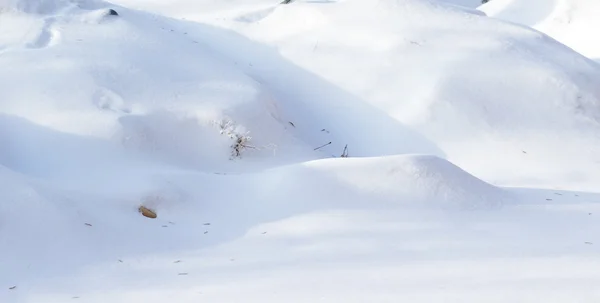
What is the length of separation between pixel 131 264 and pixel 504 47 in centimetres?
596

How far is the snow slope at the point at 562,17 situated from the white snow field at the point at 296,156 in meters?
5.15

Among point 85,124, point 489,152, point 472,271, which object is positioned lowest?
point 489,152

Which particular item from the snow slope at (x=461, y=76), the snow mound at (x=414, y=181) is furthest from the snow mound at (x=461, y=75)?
the snow mound at (x=414, y=181)

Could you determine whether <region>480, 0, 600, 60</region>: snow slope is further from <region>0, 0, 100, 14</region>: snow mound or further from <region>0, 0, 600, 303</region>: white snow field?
<region>0, 0, 100, 14</region>: snow mound

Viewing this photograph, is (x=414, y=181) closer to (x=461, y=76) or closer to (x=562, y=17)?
(x=461, y=76)

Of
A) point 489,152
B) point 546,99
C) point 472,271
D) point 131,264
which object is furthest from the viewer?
point 546,99

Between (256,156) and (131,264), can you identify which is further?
(256,156)

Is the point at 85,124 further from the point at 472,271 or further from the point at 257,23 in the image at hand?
the point at 257,23

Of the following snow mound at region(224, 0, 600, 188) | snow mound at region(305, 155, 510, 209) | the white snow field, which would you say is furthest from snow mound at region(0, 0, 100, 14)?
snow mound at region(305, 155, 510, 209)

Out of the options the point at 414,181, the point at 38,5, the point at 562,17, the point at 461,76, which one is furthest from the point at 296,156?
the point at 562,17

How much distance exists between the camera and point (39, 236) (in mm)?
3973

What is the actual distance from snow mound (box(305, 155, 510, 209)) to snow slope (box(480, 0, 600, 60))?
8.38 metres

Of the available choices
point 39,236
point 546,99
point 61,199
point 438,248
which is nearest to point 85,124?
point 61,199

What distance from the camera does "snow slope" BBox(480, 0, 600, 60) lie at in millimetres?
13887
